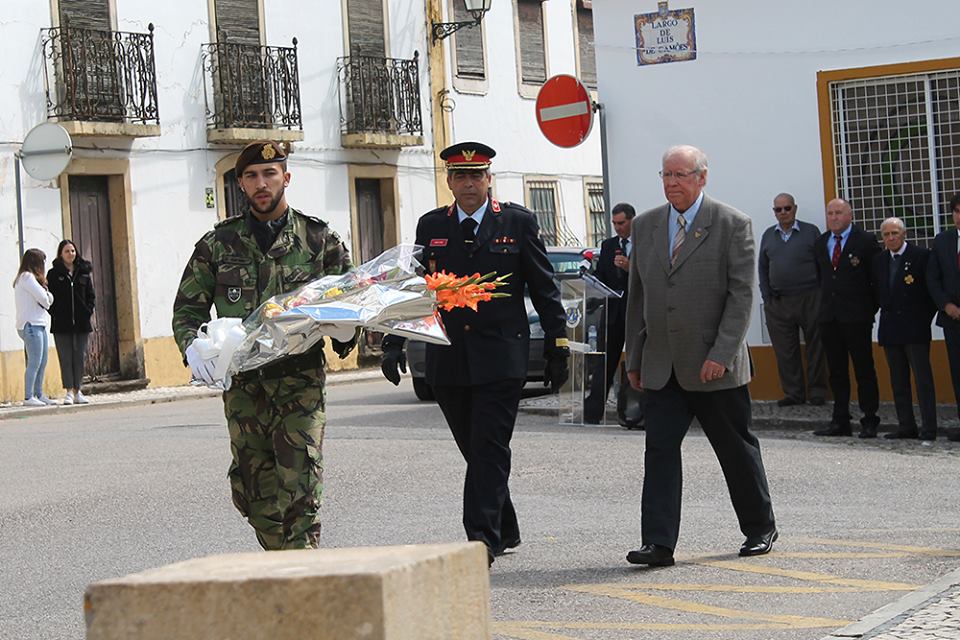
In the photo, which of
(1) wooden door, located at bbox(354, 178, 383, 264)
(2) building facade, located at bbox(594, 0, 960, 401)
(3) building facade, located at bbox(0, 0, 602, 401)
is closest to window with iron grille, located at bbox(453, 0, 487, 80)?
(3) building facade, located at bbox(0, 0, 602, 401)

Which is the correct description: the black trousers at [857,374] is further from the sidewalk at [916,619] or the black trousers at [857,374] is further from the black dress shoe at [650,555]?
the sidewalk at [916,619]

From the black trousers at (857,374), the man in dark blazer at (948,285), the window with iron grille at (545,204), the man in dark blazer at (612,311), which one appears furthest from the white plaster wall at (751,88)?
the window with iron grille at (545,204)

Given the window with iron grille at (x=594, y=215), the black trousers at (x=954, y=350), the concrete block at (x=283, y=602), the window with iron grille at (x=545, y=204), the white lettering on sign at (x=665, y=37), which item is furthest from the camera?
the window with iron grille at (x=594, y=215)

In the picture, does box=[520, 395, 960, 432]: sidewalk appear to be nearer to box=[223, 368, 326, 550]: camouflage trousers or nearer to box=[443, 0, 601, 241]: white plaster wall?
box=[223, 368, 326, 550]: camouflage trousers

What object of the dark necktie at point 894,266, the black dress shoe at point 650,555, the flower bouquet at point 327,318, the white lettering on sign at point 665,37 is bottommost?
the black dress shoe at point 650,555

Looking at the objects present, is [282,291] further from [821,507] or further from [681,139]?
[681,139]

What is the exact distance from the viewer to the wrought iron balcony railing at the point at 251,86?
2766 cm

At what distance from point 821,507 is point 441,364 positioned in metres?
2.92

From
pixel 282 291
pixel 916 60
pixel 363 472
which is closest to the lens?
pixel 282 291

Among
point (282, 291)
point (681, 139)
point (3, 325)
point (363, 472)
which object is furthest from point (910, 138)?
point (3, 325)

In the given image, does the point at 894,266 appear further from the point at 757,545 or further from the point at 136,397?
the point at 136,397

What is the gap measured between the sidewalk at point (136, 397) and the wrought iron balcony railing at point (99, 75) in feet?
12.9

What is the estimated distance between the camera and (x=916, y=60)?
53.9ft

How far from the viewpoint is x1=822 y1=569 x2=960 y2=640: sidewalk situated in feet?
21.0
